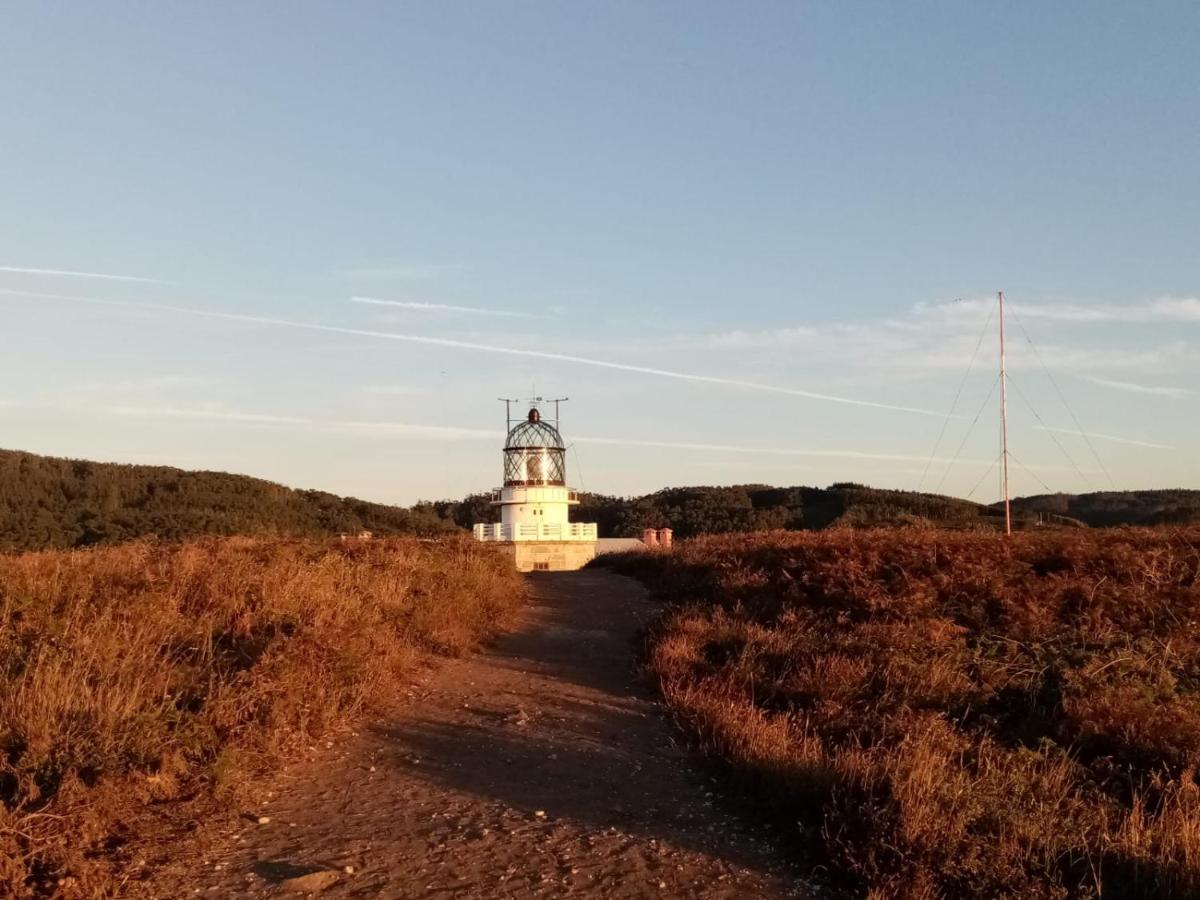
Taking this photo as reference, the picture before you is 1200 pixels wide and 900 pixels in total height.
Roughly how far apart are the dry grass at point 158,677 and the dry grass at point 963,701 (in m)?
3.45

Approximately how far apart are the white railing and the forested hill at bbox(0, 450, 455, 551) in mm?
6978

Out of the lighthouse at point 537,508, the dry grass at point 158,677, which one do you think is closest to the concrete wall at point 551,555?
the lighthouse at point 537,508

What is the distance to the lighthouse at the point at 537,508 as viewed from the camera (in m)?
39.9

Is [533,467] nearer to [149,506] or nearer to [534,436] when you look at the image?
[534,436]

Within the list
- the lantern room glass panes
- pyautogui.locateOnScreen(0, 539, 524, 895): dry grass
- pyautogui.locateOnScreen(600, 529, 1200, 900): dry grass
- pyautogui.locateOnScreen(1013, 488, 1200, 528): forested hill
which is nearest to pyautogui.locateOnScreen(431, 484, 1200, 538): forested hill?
pyautogui.locateOnScreen(1013, 488, 1200, 528): forested hill

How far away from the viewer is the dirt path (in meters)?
5.59

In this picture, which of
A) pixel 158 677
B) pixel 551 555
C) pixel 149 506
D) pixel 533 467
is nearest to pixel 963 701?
pixel 158 677

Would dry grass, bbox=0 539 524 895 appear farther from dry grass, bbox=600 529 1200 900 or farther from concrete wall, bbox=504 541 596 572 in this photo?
concrete wall, bbox=504 541 596 572

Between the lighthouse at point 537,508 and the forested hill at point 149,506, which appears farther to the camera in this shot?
the lighthouse at point 537,508

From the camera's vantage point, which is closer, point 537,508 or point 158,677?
point 158,677

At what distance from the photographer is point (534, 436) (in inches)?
1726

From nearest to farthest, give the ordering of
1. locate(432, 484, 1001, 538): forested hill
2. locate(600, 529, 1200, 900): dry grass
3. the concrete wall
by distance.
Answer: locate(600, 529, 1200, 900): dry grass, the concrete wall, locate(432, 484, 1001, 538): forested hill

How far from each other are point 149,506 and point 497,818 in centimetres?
3925

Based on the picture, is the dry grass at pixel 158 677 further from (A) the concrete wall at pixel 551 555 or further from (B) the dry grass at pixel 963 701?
(A) the concrete wall at pixel 551 555
